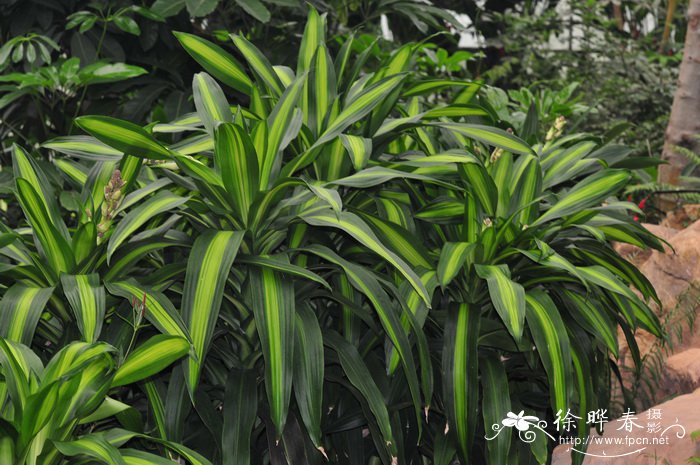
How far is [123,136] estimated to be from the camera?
1.69 metres

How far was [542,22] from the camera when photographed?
6.79 meters

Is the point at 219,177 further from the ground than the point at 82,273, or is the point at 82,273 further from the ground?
the point at 219,177

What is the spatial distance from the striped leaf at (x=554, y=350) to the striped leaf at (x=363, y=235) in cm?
30

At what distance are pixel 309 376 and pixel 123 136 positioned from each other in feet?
1.96

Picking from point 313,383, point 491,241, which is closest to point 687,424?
point 491,241

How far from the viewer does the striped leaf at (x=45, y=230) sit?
1.61 metres

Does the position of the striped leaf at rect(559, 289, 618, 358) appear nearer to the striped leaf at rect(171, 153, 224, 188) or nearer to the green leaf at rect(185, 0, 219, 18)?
the striped leaf at rect(171, 153, 224, 188)

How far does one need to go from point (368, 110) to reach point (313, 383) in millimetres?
612

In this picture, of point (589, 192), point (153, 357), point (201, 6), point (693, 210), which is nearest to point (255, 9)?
point (201, 6)

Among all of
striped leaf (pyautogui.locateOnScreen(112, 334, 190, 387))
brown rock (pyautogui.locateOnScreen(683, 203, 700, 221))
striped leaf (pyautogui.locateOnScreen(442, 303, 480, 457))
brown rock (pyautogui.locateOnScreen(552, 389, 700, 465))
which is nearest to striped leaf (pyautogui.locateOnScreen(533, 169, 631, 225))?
striped leaf (pyautogui.locateOnScreen(442, 303, 480, 457))

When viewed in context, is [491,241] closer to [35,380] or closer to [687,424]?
[687,424]

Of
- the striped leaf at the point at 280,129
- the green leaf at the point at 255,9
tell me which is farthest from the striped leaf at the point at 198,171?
the green leaf at the point at 255,9

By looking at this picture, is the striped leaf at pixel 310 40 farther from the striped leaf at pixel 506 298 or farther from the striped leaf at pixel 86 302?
the striped leaf at pixel 86 302

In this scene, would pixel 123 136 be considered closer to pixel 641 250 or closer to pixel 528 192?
pixel 528 192
